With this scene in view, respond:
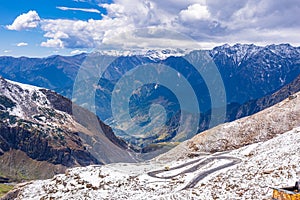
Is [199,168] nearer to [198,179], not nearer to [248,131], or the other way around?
[198,179]

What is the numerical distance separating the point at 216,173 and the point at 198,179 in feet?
10.4

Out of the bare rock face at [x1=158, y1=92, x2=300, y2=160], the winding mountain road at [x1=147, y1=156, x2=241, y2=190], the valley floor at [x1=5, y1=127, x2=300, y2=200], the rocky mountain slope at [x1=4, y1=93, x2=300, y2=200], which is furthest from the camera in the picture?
the bare rock face at [x1=158, y1=92, x2=300, y2=160]

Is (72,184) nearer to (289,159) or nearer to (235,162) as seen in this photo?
(235,162)

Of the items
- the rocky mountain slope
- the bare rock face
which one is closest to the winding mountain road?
the rocky mountain slope

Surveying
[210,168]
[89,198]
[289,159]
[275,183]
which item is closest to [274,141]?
[210,168]

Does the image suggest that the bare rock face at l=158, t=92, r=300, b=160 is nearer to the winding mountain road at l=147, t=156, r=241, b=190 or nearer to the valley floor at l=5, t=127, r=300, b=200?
the valley floor at l=5, t=127, r=300, b=200

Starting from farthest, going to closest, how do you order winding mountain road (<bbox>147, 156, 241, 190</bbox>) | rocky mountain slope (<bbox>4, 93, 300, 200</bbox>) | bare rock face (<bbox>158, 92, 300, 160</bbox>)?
bare rock face (<bbox>158, 92, 300, 160</bbox>), winding mountain road (<bbox>147, 156, 241, 190</bbox>), rocky mountain slope (<bbox>4, 93, 300, 200</bbox>)

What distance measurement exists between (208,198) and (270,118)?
4937 centimetres

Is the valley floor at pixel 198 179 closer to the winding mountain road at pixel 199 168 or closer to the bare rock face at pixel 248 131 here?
the winding mountain road at pixel 199 168

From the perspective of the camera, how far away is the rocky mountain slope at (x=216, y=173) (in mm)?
43125

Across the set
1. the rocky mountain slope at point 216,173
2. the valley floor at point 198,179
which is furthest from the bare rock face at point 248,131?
the valley floor at point 198,179

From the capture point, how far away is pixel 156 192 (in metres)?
51.2

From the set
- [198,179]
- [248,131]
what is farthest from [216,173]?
[248,131]

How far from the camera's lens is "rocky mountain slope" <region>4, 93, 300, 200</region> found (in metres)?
43.1
